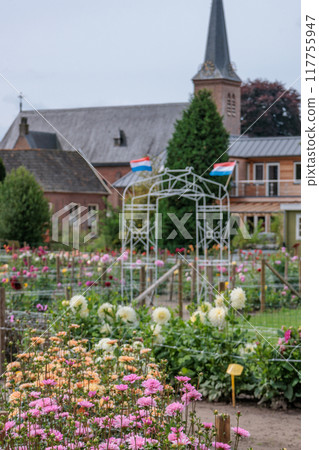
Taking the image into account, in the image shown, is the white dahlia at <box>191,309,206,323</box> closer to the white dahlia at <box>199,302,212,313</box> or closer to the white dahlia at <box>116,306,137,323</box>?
the white dahlia at <box>199,302,212,313</box>

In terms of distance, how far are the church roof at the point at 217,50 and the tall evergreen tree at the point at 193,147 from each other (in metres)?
0.07

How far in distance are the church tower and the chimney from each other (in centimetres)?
50

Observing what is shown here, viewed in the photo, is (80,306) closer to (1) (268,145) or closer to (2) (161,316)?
(2) (161,316)

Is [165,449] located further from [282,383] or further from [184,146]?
[282,383]

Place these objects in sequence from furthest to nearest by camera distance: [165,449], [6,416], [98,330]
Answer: [98,330] → [6,416] → [165,449]

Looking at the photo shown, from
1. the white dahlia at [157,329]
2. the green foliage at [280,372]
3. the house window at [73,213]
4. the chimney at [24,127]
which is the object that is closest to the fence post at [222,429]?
the house window at [73,213]

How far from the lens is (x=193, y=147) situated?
297cm

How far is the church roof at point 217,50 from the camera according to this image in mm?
2031

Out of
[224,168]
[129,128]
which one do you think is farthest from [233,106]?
[224,168]

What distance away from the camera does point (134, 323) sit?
3.99 metres

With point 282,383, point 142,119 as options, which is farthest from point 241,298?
point 142,119

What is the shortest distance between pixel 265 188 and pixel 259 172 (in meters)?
0.33

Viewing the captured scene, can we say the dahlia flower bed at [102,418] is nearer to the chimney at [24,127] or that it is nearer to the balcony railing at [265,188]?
the chimney at [24,127]
